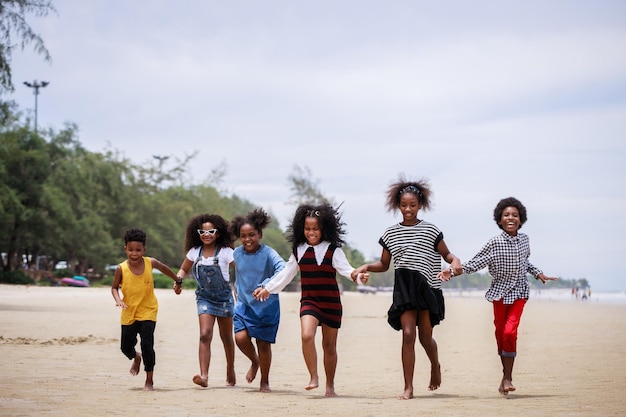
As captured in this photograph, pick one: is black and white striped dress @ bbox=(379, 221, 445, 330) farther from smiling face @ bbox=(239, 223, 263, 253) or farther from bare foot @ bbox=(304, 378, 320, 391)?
smiling face @ bbox=(239, 223, 263, 253)

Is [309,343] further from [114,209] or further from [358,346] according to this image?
[114,209]

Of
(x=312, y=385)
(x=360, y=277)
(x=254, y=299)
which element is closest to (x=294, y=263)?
(x=254, y=299)

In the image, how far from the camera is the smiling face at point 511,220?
8.98 meters

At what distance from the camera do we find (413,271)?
837 centimetres

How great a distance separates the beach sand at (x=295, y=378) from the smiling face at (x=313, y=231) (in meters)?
1.47

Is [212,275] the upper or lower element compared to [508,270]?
lower

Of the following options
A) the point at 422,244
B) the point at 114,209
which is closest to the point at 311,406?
the point at 422,244

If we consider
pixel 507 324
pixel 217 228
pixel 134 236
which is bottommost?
pixel 507 324

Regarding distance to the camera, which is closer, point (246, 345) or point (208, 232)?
point (246, 345)

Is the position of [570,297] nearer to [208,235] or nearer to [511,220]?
[511,220]

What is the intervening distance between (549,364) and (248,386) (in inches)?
188

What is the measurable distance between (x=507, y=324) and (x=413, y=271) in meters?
1.15

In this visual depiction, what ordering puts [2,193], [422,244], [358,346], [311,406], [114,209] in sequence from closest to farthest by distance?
1. [311,406]
2. [422,244]
3. [358,346]
4. [2,193]
5. [114,209]

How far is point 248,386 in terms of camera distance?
9500 mm
